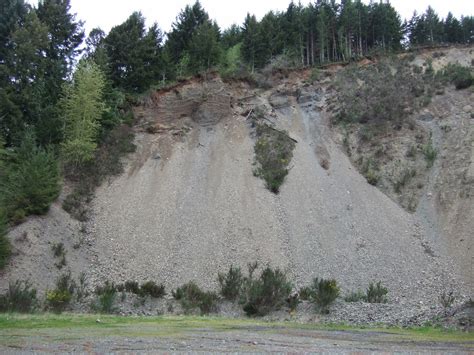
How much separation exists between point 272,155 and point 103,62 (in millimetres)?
14663

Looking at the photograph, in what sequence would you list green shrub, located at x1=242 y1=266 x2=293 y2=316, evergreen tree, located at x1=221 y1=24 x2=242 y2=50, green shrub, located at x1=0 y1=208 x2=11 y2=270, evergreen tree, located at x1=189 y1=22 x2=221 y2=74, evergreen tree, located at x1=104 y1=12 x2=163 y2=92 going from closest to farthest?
green shrub, located at x1=242 y1=266 x2=293 y2=316 < green shrub, located at x1=0 y1=208 x2=11 y2=270 < evergreen tree, located at x1=104 y1=12 x2=163 y2=92 < evergreen tree, located at x1=189 y1=22 x2=221 y2=74 < evergreen tree, located at x1=221 y1=24 x2=242 y2=50

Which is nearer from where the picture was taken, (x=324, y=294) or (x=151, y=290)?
(x=324, y=294)

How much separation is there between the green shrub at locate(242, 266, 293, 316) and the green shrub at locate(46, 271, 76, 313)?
25.6ft

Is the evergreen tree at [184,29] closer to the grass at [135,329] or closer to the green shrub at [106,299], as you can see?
the green shrub at [106,299]

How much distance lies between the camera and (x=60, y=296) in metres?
20.6

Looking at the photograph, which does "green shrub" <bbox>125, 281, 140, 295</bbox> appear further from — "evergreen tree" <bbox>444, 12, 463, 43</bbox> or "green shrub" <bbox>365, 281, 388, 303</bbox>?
"evergreen tree" <bbox>444, 12, 463, 43</bbox>

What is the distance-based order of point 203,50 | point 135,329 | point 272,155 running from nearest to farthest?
point 135,329 < point 272,155 < point 203,50

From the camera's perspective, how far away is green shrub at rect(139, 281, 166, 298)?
2269 cm

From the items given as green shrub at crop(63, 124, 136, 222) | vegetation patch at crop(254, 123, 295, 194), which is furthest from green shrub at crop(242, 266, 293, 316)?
green shrub at crop(63, 124, 136, 222)

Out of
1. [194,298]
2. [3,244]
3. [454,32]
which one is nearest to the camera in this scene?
[194,298]

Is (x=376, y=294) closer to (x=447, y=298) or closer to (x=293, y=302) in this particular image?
(x=447, y=298)

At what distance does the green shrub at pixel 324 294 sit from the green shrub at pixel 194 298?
4.51 m

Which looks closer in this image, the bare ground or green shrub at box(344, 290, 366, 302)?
green shrub at box(344, 290, 366, 302)

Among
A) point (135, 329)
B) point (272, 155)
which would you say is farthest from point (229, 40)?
point (135, 329)
